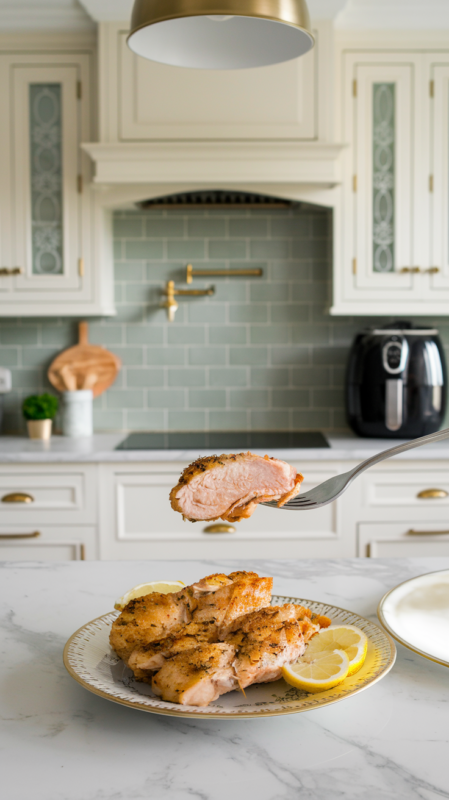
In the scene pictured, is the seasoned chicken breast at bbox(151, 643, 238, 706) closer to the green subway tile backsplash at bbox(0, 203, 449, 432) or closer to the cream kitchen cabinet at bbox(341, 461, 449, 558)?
the cream kitchen cabinet at bbox(341, 461, 449, 558)

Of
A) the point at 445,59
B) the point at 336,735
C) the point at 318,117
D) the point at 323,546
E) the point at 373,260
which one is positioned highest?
the point at 445,59

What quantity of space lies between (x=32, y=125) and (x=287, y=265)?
1.16 metres

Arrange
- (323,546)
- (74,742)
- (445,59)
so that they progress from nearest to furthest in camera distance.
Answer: (74,742), (323,546), (445,59)

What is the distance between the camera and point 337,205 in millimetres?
2545

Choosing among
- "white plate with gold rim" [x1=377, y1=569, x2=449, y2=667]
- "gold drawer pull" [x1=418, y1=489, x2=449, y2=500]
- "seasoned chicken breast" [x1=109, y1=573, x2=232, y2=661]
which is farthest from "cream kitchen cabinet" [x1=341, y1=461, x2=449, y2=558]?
"seasoned chicken breast" [x1=109, y1=573, x2=232, y2=661]

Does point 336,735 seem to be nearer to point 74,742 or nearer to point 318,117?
point 74,742

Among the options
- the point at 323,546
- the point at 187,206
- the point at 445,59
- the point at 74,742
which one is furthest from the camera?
the point at 187,206

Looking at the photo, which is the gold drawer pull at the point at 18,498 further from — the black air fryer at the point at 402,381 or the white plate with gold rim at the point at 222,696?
the white plate with gold rim at the point at 222,696

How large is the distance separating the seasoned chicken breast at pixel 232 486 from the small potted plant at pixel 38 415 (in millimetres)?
1854

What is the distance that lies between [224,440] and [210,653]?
1894 millimetres

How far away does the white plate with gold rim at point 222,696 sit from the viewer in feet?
2.12

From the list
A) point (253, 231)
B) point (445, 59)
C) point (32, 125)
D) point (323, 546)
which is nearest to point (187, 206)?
point (253, 231)

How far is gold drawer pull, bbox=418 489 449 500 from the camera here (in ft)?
7.71

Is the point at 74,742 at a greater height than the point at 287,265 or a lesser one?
lesser
